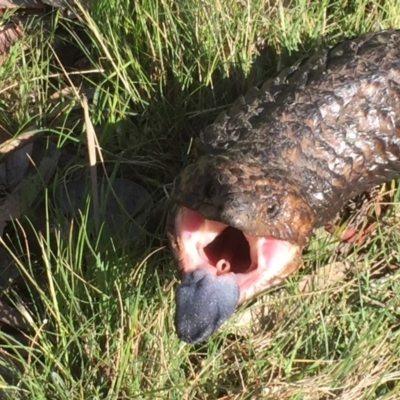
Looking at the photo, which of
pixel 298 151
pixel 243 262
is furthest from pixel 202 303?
pixel 298 151

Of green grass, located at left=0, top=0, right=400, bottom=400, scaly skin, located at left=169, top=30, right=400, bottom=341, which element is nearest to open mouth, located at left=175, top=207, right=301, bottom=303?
scaly skin, located at left=169, top=30, right=400, bottom=341

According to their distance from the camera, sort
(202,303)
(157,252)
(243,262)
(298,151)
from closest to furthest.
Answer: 1. (202,303)
2. (243,262)
3. (298,151)
4. (157,252)

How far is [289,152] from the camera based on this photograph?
2984mm

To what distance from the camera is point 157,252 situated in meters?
3.18

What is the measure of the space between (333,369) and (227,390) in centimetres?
35

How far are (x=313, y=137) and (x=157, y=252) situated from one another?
26.1 inches

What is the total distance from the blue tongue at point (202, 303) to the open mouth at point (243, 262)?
1.0 inches

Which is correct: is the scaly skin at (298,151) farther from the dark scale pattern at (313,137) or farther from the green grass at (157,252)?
the green grass at (157,252)

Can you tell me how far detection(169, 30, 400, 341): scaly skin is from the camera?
2.73 m

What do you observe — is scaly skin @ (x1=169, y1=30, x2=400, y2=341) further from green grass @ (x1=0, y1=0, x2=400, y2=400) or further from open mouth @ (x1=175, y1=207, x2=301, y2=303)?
green grass @ (x1=0, y1=0, x2=400, y2=400)

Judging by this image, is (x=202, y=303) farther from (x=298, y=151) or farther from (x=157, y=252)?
(x=298, y=151)

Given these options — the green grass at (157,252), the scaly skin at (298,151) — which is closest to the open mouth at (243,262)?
the scaly skin at (298,151)

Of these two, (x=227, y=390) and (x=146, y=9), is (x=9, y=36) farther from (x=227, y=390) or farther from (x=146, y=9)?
(x=227, y=390)

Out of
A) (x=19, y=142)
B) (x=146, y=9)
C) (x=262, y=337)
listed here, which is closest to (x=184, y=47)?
(x=146, y=9)
